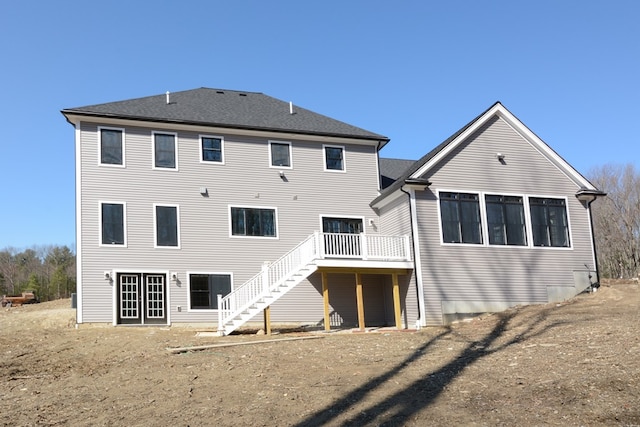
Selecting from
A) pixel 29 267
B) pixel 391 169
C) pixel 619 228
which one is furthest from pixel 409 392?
pixel 29 267

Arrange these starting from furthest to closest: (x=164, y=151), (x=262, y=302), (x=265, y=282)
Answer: (x=164, y=151), (x=265, y=282), (x=262, y=302)

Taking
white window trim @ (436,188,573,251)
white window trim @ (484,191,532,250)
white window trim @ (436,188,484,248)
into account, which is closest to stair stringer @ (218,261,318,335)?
white window trim @ (436,188,484,248)

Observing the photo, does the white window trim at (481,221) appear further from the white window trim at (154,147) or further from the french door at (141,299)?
the french door at (141,299)

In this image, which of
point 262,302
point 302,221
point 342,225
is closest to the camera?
point 262,302

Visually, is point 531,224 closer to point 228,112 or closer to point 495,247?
point 495,247

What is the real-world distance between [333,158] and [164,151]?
628 centimetres

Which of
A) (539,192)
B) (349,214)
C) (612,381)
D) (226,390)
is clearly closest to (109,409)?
(226,390)

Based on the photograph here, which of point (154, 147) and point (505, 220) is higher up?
point (154, 147)

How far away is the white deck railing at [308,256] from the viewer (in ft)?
64.2

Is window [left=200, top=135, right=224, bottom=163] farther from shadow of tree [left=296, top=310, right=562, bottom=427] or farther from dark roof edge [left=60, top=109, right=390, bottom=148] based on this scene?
shadow of tree [left=296, top=310, right=562, bottom=427]

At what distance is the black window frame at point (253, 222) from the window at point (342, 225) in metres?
1.95

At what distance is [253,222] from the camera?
75.4ft

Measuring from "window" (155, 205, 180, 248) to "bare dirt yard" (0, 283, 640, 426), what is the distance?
3469 millimetres

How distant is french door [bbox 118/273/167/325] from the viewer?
20781mm
